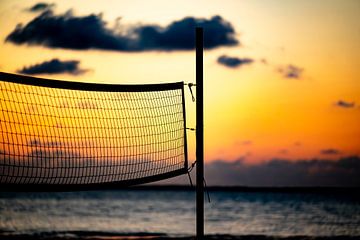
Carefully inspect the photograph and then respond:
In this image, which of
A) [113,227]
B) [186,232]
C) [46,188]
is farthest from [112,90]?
[113,227]

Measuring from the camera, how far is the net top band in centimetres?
848

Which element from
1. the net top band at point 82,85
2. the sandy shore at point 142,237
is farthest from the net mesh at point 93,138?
the sandy shore at point 142,237

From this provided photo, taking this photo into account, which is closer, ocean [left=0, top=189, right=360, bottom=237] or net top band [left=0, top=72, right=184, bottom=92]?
net top band [left=0, top=72, right=184, bottom=92]

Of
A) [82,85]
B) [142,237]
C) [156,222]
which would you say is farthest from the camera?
[156,222]

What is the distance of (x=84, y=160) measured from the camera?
991 centimetres

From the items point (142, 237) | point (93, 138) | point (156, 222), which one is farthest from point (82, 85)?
point (156, 222)

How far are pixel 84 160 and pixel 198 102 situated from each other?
200 centimetres

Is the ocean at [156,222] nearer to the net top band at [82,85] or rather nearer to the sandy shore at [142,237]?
the sandy shore at [142,237]

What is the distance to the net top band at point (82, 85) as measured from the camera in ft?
27.8

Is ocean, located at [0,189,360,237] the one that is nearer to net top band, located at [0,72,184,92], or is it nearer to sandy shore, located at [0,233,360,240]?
sandy shore, located at [0,233,360,240]

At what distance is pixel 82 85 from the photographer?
9.37 meters

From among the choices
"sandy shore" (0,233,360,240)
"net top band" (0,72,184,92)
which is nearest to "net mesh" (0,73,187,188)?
"net top band" (0,72,184,92)

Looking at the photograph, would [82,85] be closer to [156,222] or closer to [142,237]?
[142,237]

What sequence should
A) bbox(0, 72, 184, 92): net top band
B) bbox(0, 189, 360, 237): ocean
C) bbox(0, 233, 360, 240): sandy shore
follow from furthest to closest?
bbox(0, 189, 360, 237): ocean
bbox(0, 233, 360, 240): sandy shore
bbox(0, 72, 184, 92): net top band
